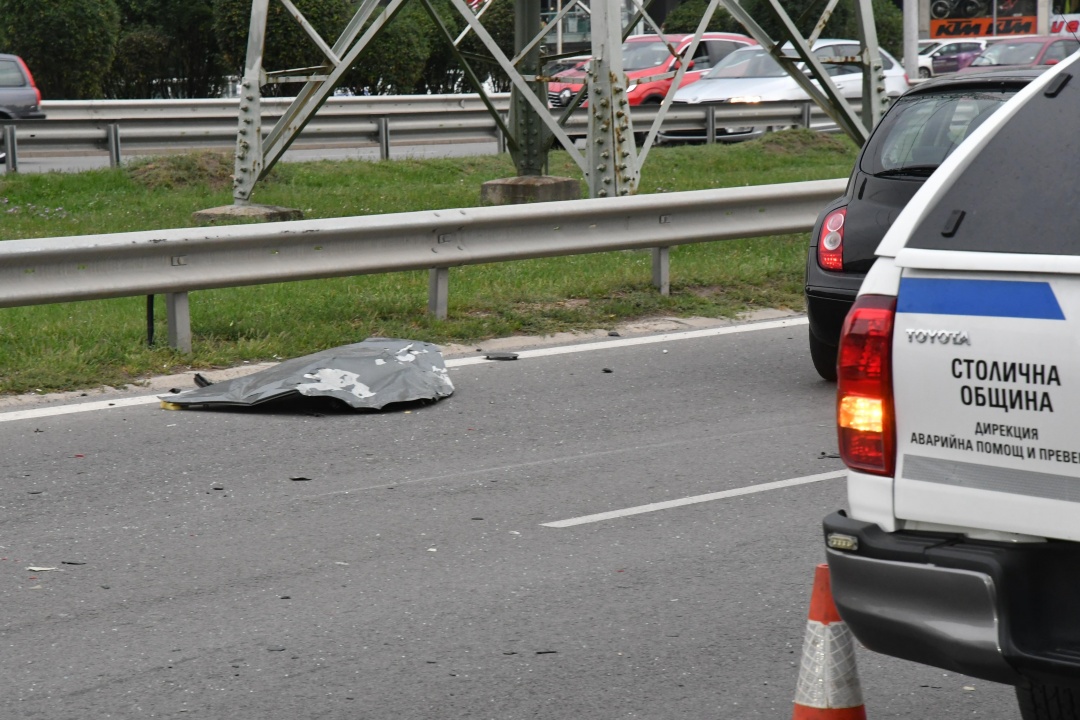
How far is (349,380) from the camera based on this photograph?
7961 millimetres

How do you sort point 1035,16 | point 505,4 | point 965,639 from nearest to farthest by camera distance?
1. point 965,639
2. point 505,4
3. point 1035,16

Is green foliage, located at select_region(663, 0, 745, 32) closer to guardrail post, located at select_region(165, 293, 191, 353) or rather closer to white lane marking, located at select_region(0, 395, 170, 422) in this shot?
guardrail post, located at select_region(165, 293, 191, 353)

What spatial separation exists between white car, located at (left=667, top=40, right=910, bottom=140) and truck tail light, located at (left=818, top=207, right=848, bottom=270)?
1545cm

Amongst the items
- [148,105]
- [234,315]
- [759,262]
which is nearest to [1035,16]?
[148,105]

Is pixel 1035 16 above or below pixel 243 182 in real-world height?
above

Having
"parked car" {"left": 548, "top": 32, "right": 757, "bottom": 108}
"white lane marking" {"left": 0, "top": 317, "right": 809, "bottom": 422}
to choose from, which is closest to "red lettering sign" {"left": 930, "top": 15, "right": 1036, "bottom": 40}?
"parked car" {"left": 548, "top": 32, "right": 757, "bottom": 108}

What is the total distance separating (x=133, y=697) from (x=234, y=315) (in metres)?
5.79

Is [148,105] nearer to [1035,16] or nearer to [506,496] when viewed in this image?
[506,496]

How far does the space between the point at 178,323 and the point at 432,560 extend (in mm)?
4005

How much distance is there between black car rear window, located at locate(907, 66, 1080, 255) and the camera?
3.08 meters

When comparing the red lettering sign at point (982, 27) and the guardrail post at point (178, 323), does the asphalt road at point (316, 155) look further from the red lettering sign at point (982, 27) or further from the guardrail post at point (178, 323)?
the red lettering sign at point (982, 27)

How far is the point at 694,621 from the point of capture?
4.76 metres

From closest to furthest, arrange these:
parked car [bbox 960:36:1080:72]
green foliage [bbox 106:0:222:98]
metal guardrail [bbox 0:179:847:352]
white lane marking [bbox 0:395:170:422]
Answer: white lane marking [bbox 0:395:170:422], metal guardrail [bbox 0:179:847:352], parked car [bbox 960:36:1080:72], green foliage [bbox 106:0:222:98]

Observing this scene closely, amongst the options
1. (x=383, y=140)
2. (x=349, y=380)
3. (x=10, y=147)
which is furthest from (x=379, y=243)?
(x=383, y=140)
